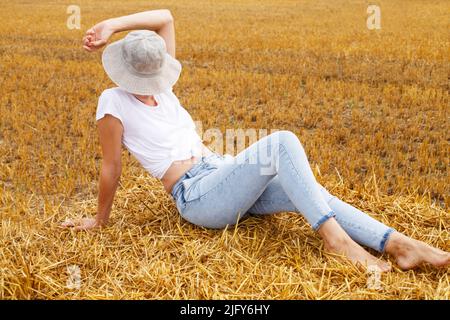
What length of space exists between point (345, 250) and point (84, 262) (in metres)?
1.35

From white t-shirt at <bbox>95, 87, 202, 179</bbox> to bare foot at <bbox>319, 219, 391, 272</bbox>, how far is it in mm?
875

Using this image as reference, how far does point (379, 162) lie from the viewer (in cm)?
558

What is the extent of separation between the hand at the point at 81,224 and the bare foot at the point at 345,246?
52.9 inches

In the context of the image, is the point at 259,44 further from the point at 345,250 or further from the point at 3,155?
the point at 345,250

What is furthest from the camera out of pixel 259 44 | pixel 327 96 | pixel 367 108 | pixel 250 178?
pixel 259 44

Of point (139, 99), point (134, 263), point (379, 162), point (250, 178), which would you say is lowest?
point (379, 162)

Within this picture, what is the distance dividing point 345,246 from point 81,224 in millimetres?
1554

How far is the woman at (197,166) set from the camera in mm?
3039

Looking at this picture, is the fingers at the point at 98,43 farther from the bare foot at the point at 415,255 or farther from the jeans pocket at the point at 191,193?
the bare foot at the point at 415,255

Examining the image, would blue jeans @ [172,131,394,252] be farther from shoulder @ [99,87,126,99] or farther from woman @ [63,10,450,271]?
shoulder @ [99,87,126,99]
